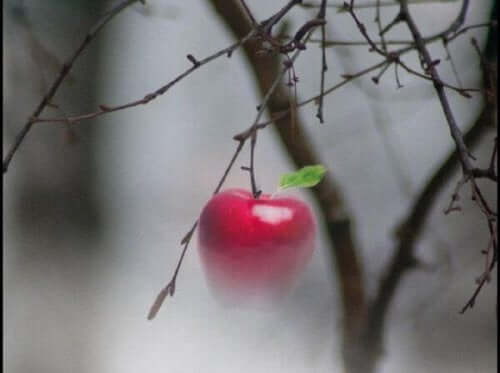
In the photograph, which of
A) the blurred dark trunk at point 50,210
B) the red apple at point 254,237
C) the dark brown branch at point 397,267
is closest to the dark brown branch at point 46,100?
the red apple at point 254,237

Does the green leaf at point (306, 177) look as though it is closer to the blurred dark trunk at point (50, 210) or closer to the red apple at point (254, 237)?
the red apple at point (254, 237)

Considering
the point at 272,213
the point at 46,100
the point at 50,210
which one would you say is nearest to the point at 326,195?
the point at 272,213

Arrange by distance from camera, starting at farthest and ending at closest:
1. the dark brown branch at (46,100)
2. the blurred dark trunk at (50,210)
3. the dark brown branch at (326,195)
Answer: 1. the blurred dark trunk at (50,210)
2. the dark brown branch at (326,195)
3. the dark brown branch at (46,100)

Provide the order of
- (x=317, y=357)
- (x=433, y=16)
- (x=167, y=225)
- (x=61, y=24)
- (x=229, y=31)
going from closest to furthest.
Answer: (x=229, y=31), (x=317, y=357), (x=433, y=16), (x=61, y=24), (x=167, y=225)

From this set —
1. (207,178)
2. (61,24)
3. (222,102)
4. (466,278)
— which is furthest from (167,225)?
(466,278)

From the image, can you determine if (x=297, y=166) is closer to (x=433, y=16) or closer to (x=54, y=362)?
(x=433, y=16)

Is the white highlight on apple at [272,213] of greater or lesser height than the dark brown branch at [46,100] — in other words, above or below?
below

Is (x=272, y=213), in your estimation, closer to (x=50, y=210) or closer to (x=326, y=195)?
(x=326, y=195)
